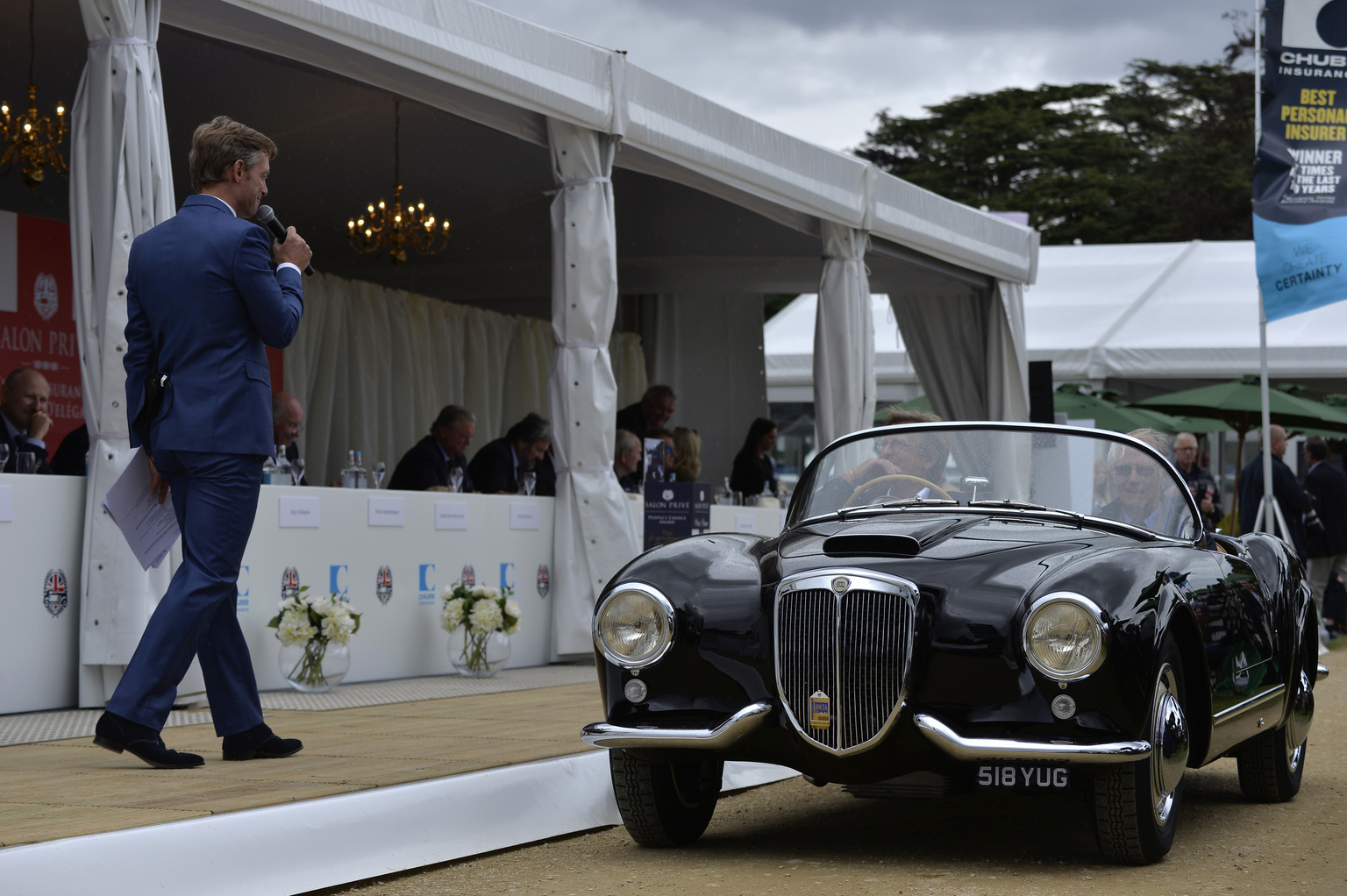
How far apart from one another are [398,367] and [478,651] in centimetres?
845

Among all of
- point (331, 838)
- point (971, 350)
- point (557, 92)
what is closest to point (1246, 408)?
point (971, 350)

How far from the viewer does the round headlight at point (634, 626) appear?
170 inches

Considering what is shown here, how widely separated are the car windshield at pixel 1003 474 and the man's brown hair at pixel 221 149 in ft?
7.21

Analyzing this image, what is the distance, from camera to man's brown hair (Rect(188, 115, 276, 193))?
16.3ft

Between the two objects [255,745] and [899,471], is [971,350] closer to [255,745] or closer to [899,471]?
[899,471]

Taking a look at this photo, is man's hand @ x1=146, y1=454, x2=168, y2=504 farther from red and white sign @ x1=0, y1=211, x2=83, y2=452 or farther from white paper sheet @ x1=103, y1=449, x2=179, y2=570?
red and white sign @ x1=0, y1=211, x2=83, y2=452

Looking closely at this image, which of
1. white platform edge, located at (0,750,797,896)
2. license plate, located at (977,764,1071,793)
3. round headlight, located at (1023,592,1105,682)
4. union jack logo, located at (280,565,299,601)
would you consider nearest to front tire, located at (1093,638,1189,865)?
license plate, located at (977,764,1071,793)

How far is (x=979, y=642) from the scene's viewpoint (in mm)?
4020

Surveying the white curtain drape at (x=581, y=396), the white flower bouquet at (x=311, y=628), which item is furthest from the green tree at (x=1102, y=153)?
the white flower bouquet at (x=311, y=628)

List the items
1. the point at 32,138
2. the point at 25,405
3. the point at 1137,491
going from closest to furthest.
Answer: the point at 1137,491, the point at 25,405, the point at 32,138

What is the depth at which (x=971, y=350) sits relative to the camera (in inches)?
618

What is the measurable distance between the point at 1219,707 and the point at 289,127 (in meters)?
8.51

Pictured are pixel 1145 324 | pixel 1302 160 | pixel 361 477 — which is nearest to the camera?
pixel 361 477

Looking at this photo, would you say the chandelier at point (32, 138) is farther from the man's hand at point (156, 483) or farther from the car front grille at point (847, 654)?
the car front grille at point (847, 654)
